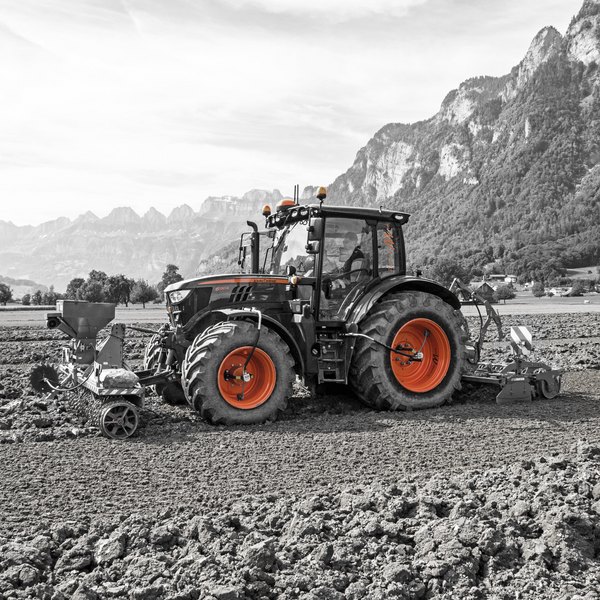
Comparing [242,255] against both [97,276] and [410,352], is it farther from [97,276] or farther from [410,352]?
[97,276]

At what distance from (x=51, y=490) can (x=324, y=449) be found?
2.69 m

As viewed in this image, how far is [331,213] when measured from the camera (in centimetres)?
917

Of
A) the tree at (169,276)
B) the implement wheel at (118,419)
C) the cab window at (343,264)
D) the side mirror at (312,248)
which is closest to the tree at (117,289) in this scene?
the tree at (169,276)

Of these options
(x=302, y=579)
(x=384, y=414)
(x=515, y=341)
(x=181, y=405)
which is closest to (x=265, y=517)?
(x=302, y=579)

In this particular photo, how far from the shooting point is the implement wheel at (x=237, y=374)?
8195 mm

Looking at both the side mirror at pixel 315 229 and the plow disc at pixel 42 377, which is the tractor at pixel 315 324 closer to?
the side mirror at pixel 315 229

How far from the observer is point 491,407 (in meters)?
9.71

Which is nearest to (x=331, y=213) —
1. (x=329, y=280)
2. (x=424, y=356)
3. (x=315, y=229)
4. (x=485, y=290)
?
(x=315, y=229)

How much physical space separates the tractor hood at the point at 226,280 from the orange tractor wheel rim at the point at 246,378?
104cm

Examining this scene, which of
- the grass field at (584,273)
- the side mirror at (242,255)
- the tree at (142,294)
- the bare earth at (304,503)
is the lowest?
the bare earth at (304,503)

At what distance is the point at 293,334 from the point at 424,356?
1.94 m

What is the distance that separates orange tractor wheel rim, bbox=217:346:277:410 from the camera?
841cm

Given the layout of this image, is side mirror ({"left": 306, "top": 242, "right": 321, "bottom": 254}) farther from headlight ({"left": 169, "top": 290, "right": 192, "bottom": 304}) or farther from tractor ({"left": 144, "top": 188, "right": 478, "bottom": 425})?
headlight ({"left": 169, "top": 290, "right": 192, "bottom": 304})

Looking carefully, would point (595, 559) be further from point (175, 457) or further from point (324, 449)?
point (175, 457)
